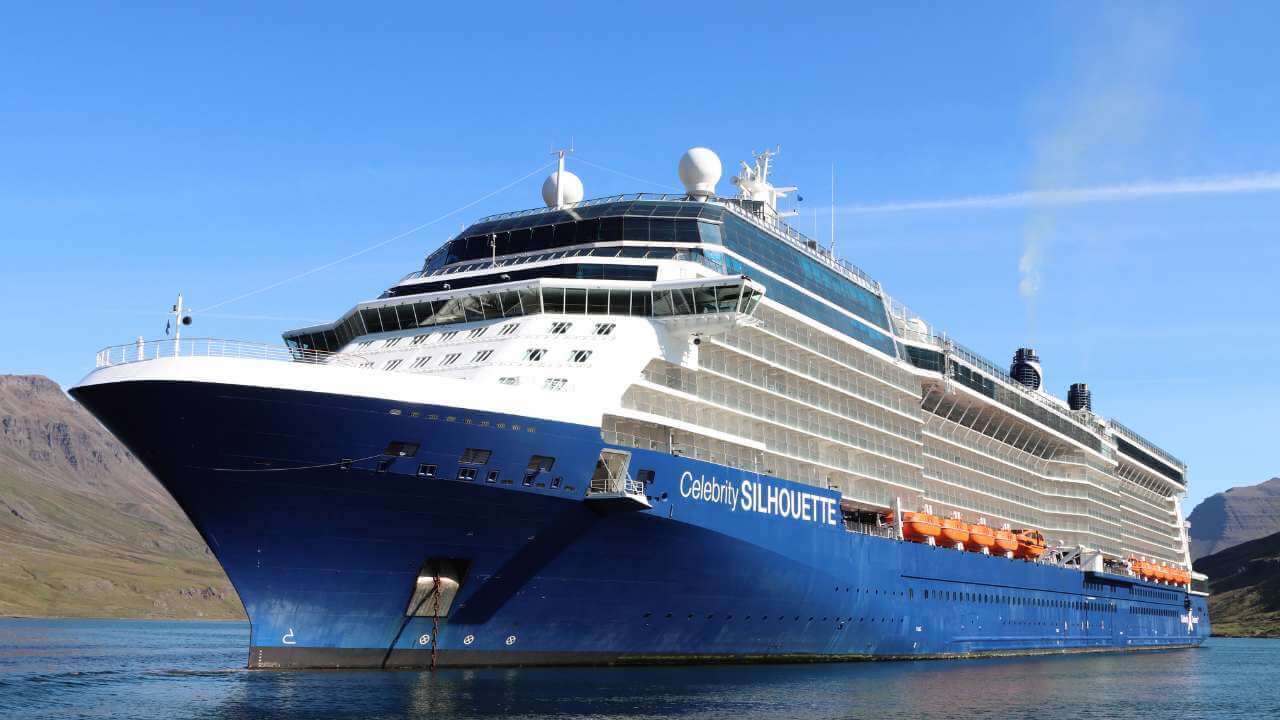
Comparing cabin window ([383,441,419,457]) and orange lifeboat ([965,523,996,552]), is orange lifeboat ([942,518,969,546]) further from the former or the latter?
cabin window ([383,441,419,457])

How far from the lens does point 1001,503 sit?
6297cm

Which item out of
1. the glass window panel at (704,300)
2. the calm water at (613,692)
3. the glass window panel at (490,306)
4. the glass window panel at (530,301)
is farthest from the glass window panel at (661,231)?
the calm water at (613,692)

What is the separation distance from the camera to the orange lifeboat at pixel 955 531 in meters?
50.8

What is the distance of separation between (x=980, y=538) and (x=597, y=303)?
25525mm

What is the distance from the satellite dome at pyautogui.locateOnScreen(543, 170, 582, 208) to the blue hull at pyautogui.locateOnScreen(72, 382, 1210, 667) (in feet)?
46.8

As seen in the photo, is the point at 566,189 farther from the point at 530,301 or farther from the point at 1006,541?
the point at 1006,541

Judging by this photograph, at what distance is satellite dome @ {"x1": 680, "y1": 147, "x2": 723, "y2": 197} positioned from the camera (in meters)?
46.8

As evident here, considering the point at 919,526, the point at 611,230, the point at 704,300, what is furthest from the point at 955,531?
the point at 611,230

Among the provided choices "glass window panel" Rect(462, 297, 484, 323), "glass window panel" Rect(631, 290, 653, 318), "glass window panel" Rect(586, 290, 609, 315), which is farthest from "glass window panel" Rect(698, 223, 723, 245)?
"glass window panel" Rect(462, 297, 484, 323)

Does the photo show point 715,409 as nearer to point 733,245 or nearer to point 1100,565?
point 733,245

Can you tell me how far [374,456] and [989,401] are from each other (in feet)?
126

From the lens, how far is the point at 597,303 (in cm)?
3747

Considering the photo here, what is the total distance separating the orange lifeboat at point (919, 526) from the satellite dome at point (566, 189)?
18081 mm

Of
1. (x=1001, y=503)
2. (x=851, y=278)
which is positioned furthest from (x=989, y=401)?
(x=851, y=278)
